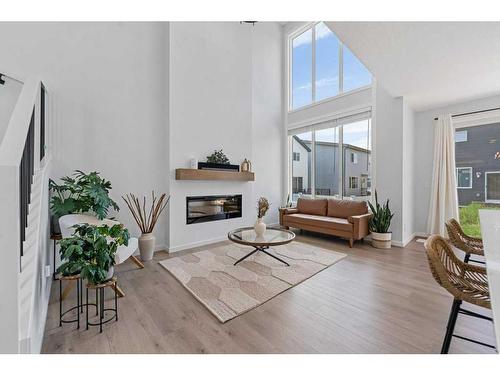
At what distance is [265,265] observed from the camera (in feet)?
10.00

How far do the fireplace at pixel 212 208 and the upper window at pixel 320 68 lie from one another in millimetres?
3189

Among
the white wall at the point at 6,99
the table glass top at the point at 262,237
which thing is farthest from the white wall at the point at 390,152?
the white wall at the point at 6,99

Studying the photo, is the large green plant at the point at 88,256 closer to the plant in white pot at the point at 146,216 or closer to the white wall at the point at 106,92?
the plant in white pot at the point at 146,216

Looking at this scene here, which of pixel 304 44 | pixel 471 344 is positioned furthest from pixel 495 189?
pixel 304 44

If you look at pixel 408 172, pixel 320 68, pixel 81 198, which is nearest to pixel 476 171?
pixel 408 172

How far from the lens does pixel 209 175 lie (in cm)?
409

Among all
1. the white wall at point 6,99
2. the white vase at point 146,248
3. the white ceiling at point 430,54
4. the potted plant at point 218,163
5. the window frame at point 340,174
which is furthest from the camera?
the window frame at point 340,174

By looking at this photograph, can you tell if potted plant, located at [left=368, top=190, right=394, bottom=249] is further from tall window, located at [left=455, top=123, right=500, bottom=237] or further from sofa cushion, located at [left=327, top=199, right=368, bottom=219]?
tall window, located at [left=455, top=123, right=500, bottom=237]

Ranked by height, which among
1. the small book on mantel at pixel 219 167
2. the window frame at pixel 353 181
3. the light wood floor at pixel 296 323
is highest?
the small book on mantel at pixel 219 167

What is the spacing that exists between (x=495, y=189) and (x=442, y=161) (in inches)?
33.3

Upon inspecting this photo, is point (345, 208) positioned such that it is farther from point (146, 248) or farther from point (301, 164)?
point (146, 248)

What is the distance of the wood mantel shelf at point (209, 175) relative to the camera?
380 centimetres

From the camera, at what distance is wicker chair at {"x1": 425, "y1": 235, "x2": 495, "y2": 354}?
124 cm

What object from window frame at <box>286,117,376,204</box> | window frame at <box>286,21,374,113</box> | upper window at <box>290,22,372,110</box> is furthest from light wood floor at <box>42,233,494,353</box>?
upper window at <box>290,22,372,110</box>
